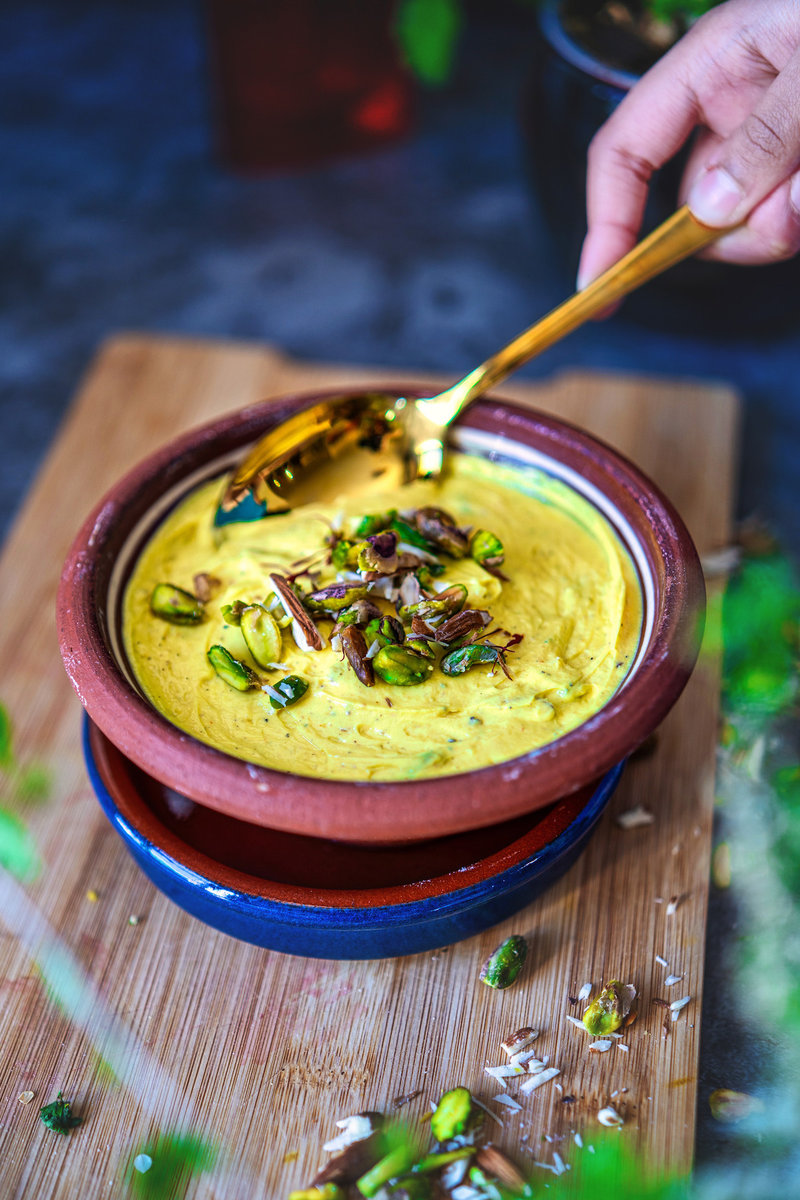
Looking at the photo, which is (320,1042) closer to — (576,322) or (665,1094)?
(665,1094)

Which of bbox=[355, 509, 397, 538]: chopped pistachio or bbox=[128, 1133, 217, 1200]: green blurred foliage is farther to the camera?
bbox=[355, 509, 397, 538]: chopped pistachio

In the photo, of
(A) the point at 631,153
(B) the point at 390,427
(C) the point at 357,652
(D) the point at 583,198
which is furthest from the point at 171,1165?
(D) the point at 583,198

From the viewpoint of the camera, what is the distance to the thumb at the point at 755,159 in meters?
1.52

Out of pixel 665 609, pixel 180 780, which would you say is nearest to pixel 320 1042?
pixel 180 780

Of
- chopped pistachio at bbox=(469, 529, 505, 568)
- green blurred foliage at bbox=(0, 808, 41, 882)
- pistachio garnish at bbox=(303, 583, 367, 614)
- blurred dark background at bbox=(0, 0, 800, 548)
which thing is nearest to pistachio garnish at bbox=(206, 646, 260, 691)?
pistachio garnish at bbox=(303, 583, 367, 614)

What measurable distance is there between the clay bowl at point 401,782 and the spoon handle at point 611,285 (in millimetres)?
73

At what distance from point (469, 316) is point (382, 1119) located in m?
2.19

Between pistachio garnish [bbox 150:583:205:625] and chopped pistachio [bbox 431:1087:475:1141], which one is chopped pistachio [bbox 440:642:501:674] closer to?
pistachio garnish [bbox 150:583:205:625]

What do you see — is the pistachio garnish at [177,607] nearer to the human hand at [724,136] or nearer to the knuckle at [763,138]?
the human hand at [724,136]

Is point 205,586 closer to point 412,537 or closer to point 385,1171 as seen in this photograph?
point 412,537

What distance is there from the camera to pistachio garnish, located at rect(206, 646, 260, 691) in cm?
141

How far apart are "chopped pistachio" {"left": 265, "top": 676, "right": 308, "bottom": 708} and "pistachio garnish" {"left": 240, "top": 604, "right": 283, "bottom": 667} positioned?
0.04 metres

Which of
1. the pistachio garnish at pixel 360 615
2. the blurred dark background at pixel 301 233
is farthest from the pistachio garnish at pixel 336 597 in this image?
the blurred dark background at pixel 301 233

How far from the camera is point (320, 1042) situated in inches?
56.4
